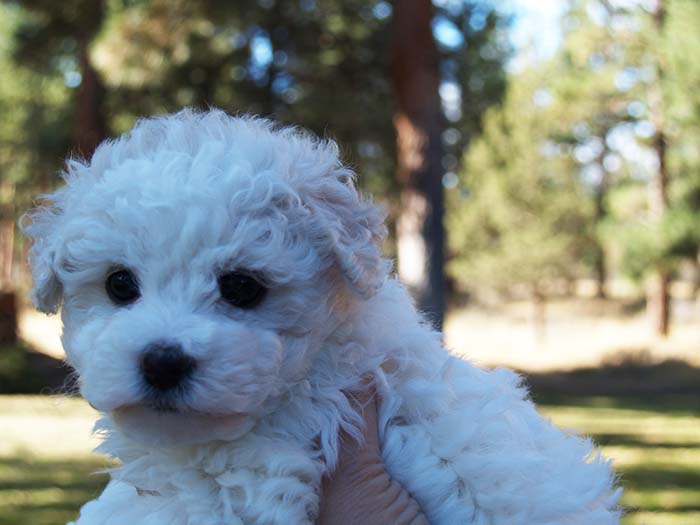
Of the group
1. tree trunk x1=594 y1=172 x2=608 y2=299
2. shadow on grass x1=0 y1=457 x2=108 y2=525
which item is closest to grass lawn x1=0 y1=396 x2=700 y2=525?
shadow on grass x1=0 y1=457 x2=108 y2=525

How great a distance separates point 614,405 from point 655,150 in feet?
41.8

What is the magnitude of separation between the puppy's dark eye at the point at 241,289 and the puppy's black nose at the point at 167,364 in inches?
10.0

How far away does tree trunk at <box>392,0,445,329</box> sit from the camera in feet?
42.4

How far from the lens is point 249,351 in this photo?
2.33 meters

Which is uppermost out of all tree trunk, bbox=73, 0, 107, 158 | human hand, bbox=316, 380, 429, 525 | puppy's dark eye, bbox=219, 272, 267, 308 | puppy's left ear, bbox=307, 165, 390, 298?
tree trunk, bbox=73, 0, 107, 158

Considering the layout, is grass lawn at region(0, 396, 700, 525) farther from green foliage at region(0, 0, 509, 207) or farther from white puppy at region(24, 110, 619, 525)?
green foliage at region(0, 0, 509, 207)

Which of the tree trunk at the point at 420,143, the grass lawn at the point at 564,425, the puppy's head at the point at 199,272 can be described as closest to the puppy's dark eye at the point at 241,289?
the puppy's head at the point at 199,272

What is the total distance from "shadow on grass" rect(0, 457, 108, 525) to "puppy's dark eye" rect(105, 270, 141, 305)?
632 cm

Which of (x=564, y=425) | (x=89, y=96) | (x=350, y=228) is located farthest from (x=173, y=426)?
(x=89, y=96)

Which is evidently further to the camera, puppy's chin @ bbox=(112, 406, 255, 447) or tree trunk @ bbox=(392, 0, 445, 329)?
tree trunk @ bbox=(392, 0, 445, 329)

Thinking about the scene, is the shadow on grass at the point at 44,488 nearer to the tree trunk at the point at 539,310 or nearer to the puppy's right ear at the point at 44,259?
the puppy's right ear at the point at 44,259

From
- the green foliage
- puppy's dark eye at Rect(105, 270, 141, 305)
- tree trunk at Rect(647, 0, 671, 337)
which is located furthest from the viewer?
tree trunk at Rect(647, 0, 671, 337)

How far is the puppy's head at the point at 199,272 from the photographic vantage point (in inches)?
90.0

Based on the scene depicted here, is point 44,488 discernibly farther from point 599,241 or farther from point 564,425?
point 599,241
